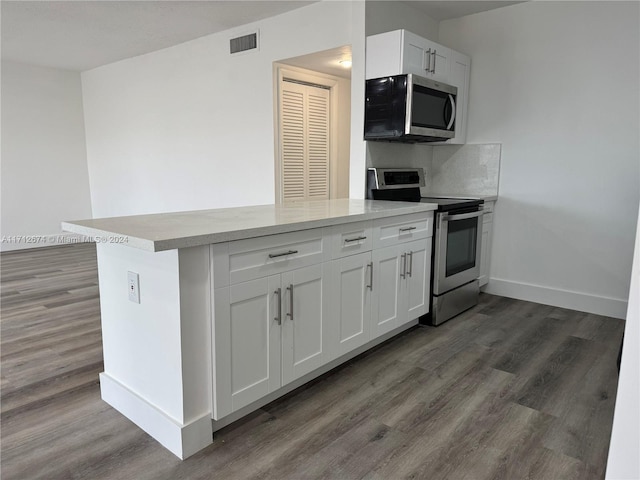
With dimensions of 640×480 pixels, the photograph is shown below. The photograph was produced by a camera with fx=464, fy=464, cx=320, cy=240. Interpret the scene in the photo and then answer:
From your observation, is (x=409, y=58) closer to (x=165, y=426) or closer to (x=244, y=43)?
(x=244, y=43)

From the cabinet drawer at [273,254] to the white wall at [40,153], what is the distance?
223 inches

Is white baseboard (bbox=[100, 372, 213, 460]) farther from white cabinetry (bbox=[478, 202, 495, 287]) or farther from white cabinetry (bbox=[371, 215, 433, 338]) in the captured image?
white cabinetry (bbox=[478, 202, 495, 287])

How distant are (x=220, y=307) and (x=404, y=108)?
2.13 metres

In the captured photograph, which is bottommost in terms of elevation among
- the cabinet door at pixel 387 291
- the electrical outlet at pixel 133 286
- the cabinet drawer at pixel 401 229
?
the cabinet door at pixel 387 291

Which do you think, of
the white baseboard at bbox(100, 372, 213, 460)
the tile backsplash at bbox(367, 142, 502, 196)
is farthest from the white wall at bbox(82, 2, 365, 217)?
the white baseboard at bbox(100, 372, 213, 460)

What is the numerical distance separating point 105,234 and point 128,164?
15.4 feet

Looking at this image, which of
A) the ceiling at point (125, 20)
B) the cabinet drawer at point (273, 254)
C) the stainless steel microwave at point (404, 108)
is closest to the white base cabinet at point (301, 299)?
the cabinet drawer at point (273, 254)

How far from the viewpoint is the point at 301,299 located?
2.24 meters

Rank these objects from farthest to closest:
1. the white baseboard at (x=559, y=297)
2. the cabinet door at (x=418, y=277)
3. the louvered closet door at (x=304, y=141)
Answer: the louvered closet door at (x=304, y=141) → the white baseboard at (x=559, y=297) → the cabinet door at (x=418, y=277)

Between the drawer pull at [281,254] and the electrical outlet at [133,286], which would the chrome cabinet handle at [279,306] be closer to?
the drawer pull at [281,254]

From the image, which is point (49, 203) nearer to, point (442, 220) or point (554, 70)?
point (442, 220)

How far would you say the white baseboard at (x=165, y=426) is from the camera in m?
1.85

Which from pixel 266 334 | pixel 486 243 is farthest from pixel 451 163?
pixel 266 334

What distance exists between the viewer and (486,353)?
289 cm
